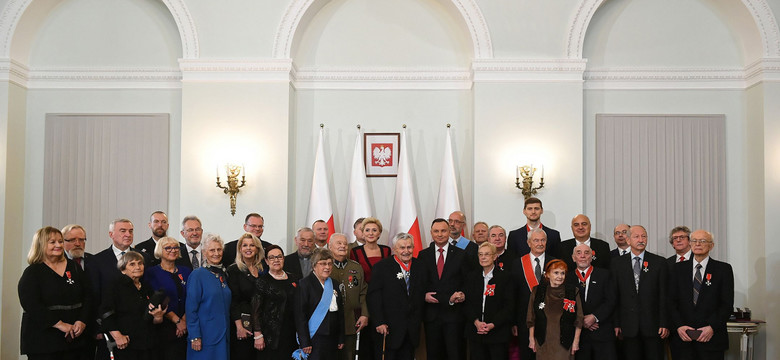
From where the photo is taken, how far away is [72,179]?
8.08 m

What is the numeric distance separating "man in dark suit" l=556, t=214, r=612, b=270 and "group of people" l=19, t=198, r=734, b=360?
14 millimetres

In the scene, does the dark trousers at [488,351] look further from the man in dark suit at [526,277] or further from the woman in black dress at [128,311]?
the woman in black dress at [128,311]

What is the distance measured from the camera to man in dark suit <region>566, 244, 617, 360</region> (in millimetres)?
5648

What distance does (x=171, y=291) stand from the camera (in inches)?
211

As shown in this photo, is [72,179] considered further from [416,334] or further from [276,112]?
[416,334]

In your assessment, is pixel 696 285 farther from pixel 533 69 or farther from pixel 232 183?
pixel 232 183

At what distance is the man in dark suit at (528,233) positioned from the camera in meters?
6.65

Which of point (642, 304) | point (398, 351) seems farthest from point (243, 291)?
point (642, 304)

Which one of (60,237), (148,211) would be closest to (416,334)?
(60,237)

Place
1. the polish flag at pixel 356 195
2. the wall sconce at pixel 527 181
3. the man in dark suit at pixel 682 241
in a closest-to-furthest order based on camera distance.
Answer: the man in dark suit at pixel 682 241 < the wall sconce at pixel 527 181 < the polish flag at pixel 356 195

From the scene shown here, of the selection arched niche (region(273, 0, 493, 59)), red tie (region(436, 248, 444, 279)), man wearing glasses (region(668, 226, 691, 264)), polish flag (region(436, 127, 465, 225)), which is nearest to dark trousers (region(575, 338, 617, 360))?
man wearing glasses (region(668, 226, 691, 264))

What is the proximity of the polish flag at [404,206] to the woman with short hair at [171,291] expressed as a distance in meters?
2.92

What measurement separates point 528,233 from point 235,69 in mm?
3590

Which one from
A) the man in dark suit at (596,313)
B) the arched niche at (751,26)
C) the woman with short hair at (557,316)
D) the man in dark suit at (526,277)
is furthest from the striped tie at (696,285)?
the arched niche at (751,26)
